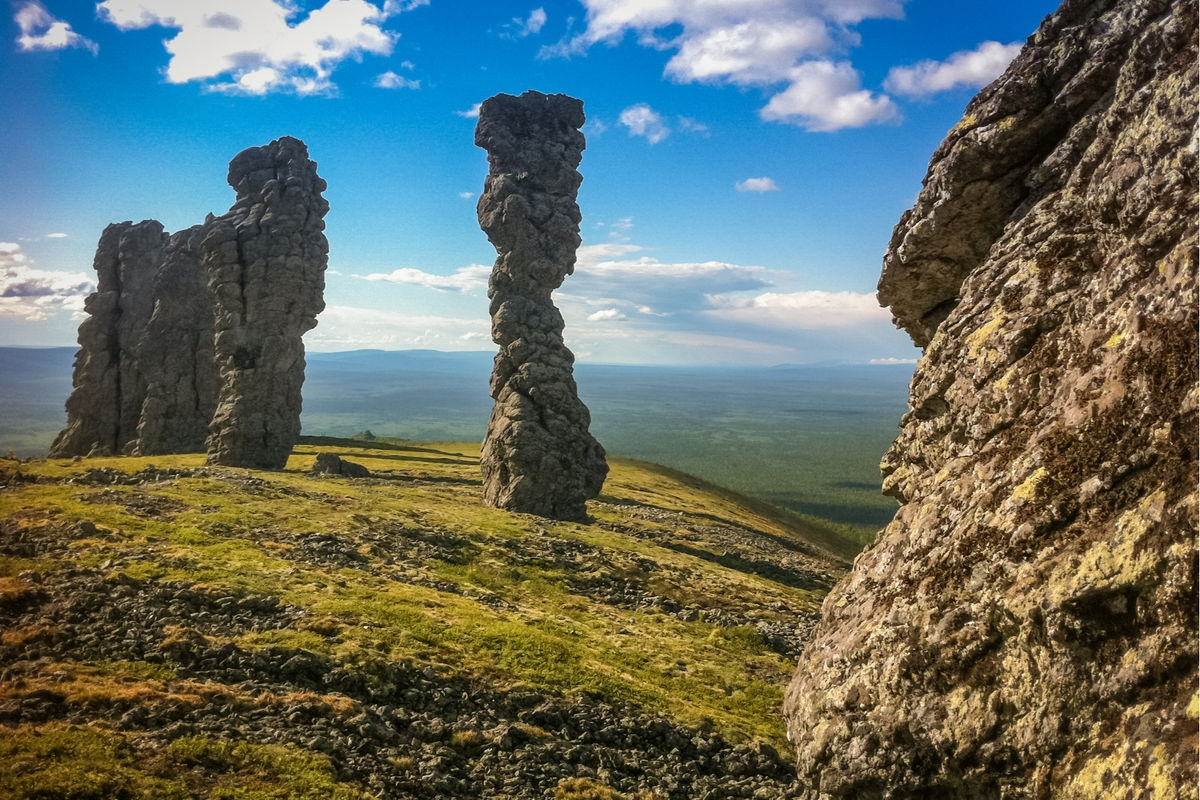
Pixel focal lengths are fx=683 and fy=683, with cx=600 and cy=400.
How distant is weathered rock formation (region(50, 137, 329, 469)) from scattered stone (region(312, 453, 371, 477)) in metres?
6.47

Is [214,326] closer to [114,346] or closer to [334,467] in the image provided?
[334,467]

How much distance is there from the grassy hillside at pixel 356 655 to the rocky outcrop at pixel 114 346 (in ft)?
190

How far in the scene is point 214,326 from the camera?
97.8 metres

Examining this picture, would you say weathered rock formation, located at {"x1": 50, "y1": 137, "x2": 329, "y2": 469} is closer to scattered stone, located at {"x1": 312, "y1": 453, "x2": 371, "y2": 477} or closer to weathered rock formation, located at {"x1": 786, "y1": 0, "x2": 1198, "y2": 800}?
scattered stone, located at {"x1": 312, "y1": 453, "x2": 371, "y2": 477}

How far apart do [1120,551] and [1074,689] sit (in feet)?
9.12

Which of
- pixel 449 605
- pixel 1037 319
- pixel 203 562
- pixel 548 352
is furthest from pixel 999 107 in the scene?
pixel 548 352

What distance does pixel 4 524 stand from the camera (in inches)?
1543

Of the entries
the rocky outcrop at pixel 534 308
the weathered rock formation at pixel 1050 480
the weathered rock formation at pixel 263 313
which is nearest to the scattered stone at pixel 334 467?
the weathered rock formation at pixel 263 313

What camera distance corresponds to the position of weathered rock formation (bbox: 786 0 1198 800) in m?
11.9

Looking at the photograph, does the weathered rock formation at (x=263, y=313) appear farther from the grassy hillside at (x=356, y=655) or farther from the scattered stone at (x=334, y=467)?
the grassy hillside at (x=356, y=655)

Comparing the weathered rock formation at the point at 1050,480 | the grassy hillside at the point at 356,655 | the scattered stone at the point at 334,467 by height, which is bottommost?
the grassy hillside at the point at 356,655

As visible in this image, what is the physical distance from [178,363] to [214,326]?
14669mm

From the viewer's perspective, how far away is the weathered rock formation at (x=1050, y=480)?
1188cm

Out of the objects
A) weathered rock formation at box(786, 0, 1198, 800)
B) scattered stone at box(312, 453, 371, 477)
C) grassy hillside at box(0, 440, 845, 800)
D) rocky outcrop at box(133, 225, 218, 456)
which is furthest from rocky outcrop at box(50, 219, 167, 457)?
weathered rock formation at box(786, 0, 1198, 800)
